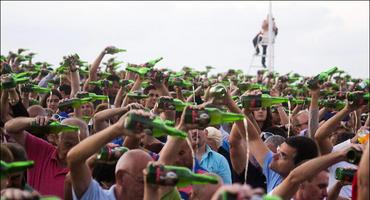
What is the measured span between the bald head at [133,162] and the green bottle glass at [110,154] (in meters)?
0.33

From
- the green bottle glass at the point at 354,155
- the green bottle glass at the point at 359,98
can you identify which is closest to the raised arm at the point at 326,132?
the green bottle glass at the point at 359,98

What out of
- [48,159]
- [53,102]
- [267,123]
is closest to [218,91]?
[48,159]

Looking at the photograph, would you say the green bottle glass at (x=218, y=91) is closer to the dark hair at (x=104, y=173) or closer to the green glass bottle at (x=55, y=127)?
the dark hair at (x=104, y=173)

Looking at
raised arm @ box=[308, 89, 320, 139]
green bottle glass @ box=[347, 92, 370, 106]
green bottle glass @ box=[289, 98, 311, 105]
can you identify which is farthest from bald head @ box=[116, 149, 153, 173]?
green bottle glass @ box=[289, 98, 311, 105]

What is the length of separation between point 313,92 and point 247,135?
4.43ft

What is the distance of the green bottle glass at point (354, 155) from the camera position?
4.86 metres

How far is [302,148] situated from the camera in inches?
241

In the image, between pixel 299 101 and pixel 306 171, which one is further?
pixel 299 101

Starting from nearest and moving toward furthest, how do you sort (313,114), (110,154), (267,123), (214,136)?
1. (110,154)
2. (313,114)
3. (214,136)
4. (267,123)

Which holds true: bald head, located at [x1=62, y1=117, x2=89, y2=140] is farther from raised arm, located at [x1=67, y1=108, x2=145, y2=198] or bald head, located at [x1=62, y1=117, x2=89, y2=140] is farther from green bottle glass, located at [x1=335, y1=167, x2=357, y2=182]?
green bottle glass, located at [x1=335, y1=167, x2=357, y2=182]

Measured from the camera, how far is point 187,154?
6.72 meters

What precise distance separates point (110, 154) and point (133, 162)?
54 cm

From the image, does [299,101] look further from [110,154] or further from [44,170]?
[110,154]

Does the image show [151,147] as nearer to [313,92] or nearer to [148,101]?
[313,92]
